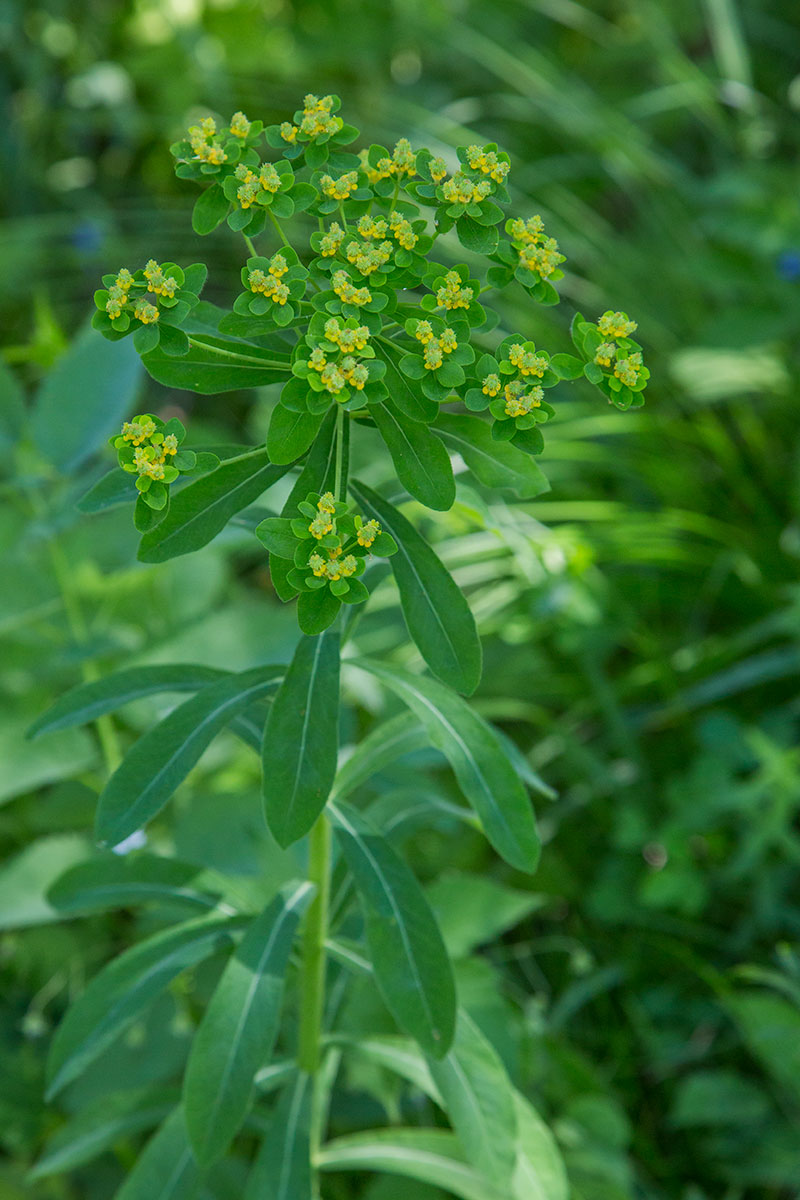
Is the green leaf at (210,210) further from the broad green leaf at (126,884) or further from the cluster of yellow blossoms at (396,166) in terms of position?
the broad green leaf at (126,884)

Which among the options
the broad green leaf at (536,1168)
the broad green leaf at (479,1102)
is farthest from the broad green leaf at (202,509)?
the broad green leaf at (536,1168)

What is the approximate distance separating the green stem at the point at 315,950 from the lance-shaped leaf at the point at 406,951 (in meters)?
0.06

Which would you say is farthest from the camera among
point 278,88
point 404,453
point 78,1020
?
point 278,88

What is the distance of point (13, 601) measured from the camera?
1586 millimetres

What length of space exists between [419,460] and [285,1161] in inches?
26.4

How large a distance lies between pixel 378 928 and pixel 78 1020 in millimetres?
316

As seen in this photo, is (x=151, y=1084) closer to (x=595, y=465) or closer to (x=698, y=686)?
(x=698, y=686)

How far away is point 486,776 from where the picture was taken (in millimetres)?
932

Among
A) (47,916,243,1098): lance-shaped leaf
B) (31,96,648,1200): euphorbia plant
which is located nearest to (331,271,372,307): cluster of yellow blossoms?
(31,96,648,1200): euphorbia plant

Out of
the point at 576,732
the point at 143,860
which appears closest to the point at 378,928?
the point at 143,860

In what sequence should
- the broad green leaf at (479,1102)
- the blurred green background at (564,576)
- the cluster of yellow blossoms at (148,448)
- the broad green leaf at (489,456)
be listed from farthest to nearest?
1. the blurred green background at (564,576)
2. the broad green leaf at (479,1102)
3. the broad green leaf at (489,456)
4. the cluster of yellow blossoms at (148,448)

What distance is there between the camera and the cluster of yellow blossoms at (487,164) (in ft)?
2.82

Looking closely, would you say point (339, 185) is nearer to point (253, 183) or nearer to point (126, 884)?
point (253, 183)

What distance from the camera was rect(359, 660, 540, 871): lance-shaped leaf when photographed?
91 cm
